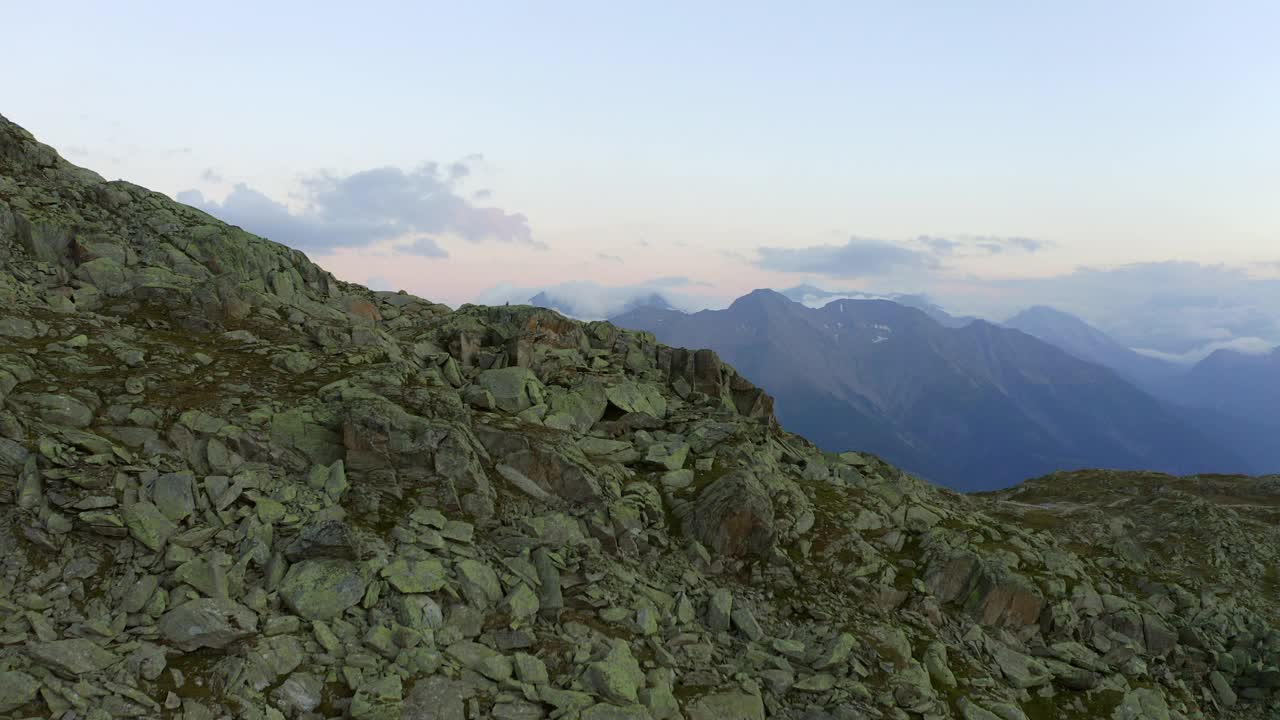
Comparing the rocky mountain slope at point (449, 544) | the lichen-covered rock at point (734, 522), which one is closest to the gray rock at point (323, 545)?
the rocky mountain slope at point (449, 544)

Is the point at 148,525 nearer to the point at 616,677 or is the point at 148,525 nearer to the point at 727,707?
the point at 616,677

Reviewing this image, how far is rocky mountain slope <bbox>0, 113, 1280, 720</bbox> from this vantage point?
15625mm

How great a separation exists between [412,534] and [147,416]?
1061 cm

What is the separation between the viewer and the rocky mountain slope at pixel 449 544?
15625mm

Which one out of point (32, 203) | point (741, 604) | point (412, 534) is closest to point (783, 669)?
point (741, 604)

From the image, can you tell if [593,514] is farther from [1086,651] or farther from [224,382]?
[1086,651]

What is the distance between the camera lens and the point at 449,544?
20.7m

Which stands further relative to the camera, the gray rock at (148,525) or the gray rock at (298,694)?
the gray rock at (148,525)

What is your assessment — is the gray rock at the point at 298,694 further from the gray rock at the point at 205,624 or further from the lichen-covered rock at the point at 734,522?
A: the lichen-covered rock at the point at 734,522

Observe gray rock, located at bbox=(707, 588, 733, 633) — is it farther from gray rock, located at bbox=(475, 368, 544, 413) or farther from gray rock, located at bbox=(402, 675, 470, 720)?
gray rock, located at bbox=(475, 368, 544, 413)

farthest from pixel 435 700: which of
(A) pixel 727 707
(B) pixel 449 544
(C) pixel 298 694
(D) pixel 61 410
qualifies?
(D) pixel 61 410

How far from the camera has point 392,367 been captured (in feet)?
93.8

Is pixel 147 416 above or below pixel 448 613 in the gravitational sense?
above

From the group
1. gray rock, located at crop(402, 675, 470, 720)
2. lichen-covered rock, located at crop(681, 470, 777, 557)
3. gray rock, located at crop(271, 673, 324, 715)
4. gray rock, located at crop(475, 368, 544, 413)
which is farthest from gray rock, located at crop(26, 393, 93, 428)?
lichen-covered rock, located at crop(681, 470, 777, 557)
